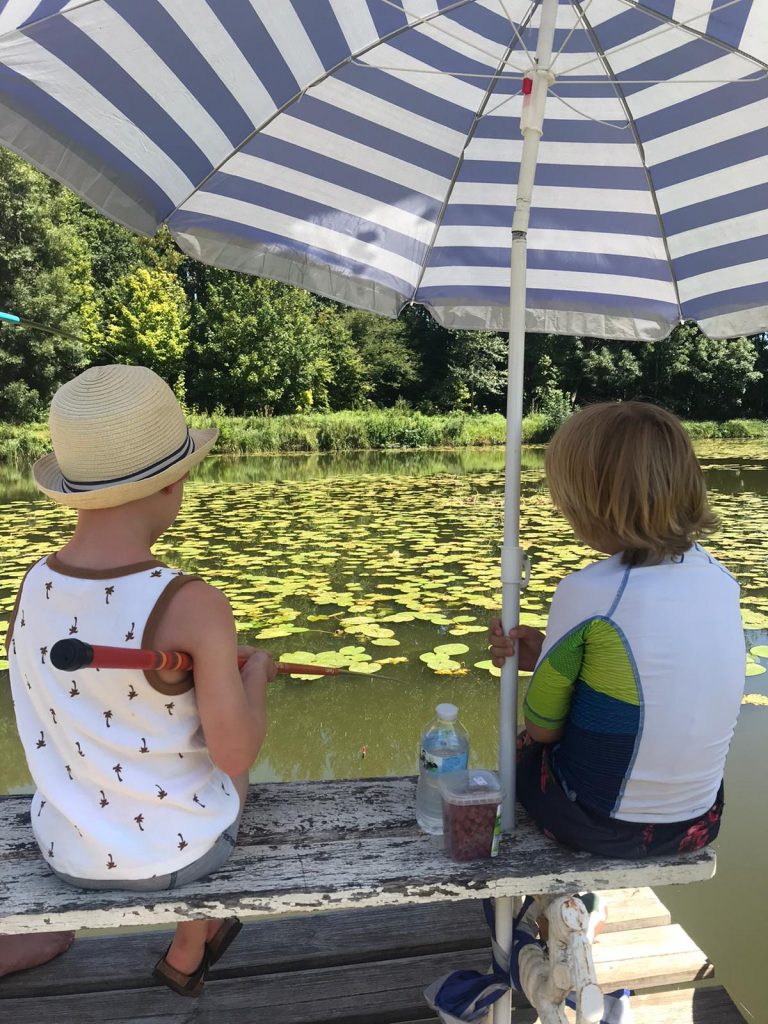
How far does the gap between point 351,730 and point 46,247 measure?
Answer: 18222mm

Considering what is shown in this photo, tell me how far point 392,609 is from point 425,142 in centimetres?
280

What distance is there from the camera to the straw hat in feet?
3.27

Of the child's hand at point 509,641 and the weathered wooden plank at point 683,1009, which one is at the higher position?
the child's hand at point 509,641

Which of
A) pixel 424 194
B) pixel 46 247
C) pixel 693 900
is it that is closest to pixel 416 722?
pixel 693 900

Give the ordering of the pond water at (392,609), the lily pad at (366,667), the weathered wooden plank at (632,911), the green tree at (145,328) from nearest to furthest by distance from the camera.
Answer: the weathered wooden plank at (632,911) → the pond water at (392,609) → the lily pad at (366,667) → the green tree at (145,328)

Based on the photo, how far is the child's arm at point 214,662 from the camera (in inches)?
37.8

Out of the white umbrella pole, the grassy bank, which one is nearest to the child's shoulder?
the white umbrella pole

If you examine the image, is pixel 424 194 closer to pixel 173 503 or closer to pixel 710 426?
pixel 173 503

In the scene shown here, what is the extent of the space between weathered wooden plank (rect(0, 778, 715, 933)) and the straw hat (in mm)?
546

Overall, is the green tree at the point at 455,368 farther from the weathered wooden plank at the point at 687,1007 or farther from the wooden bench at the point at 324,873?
the wooden bench at the point at 324,873

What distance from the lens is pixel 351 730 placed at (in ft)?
9.52

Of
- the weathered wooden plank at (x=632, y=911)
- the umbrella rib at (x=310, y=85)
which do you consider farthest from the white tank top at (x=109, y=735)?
the weathered wooden plank at (x=632, y=911)

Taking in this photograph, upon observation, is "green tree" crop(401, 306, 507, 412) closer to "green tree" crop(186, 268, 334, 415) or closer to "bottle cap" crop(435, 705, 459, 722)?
"green tree" crop(186, 268, 334, 415)

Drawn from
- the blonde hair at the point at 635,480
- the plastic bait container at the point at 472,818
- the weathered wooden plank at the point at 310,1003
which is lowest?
the weathered wooden plank at the point at 310,1003
